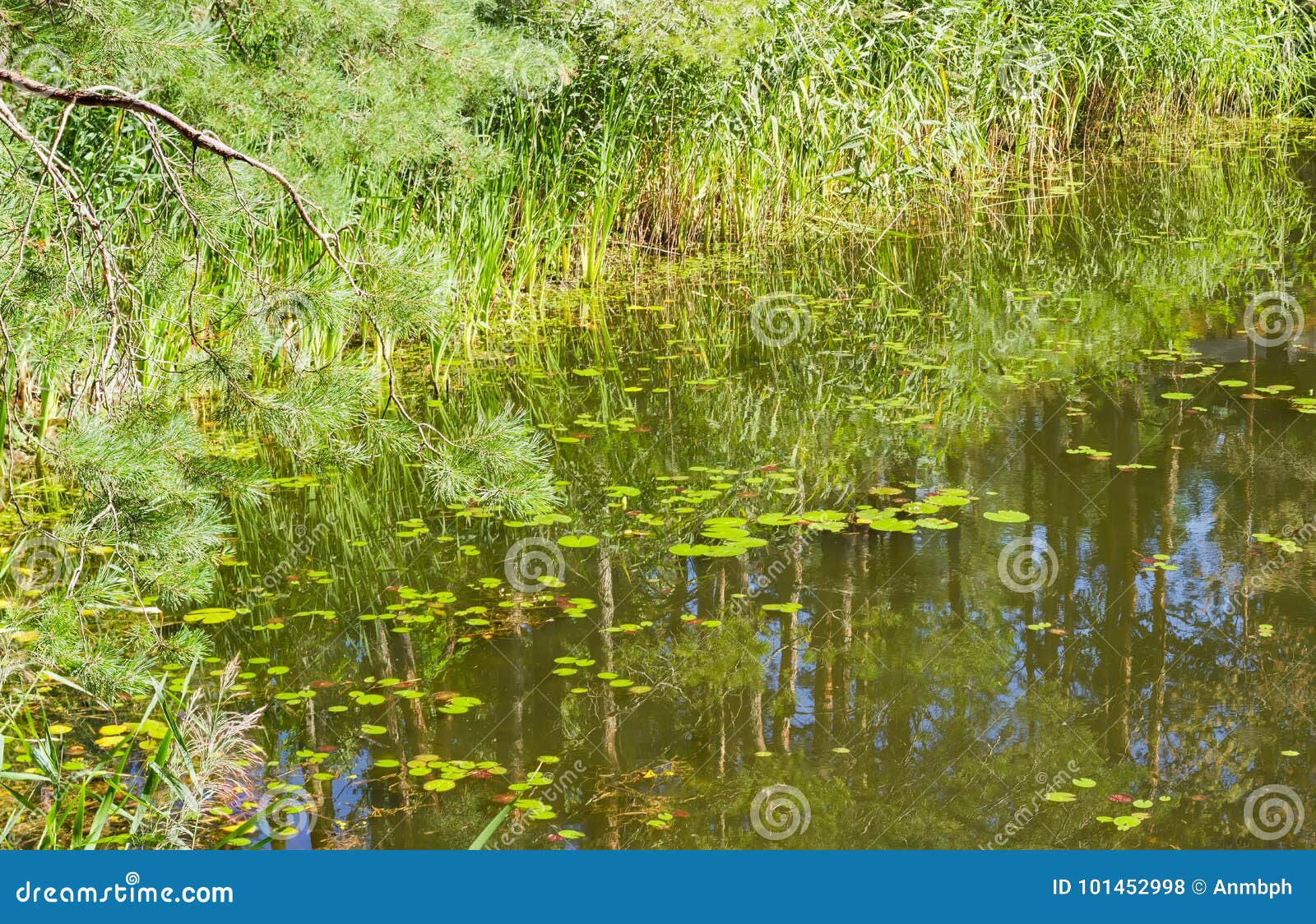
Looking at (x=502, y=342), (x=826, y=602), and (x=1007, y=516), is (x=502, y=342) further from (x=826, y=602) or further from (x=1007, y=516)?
(x=826, y=602)

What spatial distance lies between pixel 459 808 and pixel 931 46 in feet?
26.7

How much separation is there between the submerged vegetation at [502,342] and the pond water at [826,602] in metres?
0.03

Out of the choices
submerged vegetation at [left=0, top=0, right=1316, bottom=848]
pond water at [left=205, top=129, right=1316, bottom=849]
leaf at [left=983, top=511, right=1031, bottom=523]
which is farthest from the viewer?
leaf at [left=983, top=511, right=1031, bottom=523]

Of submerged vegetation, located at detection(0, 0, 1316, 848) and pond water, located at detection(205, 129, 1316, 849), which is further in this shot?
pond water, located at detection(205, 129, 1316, 849)

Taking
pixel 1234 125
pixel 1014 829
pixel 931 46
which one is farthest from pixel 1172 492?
pixel 1234 125

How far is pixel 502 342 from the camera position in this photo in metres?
7.68

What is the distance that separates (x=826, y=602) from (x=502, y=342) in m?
3.75

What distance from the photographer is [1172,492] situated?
516cm

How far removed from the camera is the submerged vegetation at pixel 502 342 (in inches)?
121

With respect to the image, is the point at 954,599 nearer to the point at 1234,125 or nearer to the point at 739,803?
the point at 739,803

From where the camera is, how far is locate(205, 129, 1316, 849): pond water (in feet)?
11.0

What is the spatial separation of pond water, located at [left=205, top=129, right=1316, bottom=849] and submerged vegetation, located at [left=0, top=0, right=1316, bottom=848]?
31 mm

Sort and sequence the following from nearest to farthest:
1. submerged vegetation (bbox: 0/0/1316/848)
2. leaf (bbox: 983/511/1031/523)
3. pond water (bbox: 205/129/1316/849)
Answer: submerged vegetation (bbox: 0/0/1316/848), pond water (bbox: 205/129/1316/849), leaf (bbox: 983/511/1031/523)

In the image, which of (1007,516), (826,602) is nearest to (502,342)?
(1007,516)
